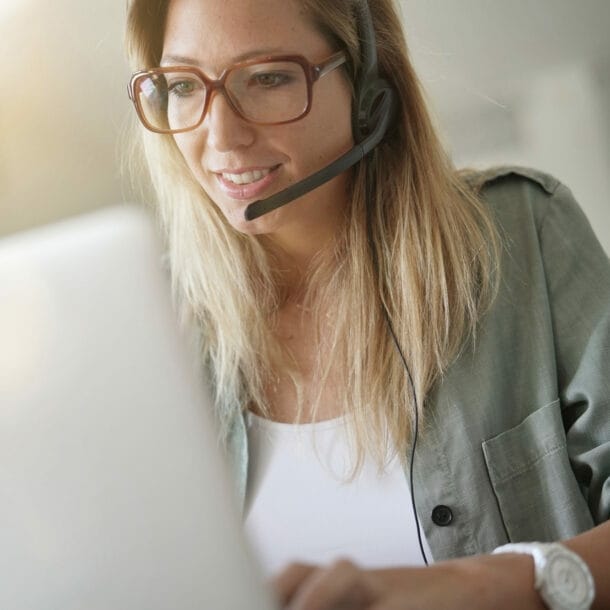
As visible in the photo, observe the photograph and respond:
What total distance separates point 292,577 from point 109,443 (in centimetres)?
22

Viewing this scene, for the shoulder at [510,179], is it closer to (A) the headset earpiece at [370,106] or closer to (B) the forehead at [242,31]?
(A) the headset earpiece at [370,106]

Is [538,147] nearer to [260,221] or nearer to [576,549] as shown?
[260,221]

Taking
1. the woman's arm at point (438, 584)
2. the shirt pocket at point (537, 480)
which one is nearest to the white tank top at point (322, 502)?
the shirt pocket at point (537, 480)

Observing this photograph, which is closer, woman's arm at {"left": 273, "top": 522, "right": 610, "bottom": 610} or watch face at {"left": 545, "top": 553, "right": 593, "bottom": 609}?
woman's arm at {"left": 273, "top": 522, "right": 610, "bottom": 610}

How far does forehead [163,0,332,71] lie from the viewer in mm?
910

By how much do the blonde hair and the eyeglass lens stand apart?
0.07 meters

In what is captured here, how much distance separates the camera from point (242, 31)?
0.91 metres

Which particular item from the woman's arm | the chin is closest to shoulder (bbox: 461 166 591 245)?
the chin

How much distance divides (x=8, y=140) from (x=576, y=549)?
0.97m

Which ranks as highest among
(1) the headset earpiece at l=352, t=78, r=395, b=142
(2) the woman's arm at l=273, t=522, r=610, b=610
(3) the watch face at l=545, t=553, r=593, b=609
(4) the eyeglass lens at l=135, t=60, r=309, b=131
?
(4) the eyeglass lens at l=135, t=60, r=309, b=131

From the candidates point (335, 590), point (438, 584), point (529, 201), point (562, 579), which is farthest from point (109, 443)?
point (529, 201)

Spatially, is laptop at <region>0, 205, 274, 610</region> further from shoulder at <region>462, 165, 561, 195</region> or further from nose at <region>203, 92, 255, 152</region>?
shoulder at <region>462, 165, 561, 195</region>

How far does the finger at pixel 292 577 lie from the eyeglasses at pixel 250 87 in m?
0.52

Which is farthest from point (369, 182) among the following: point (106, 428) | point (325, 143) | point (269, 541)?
point (106, 428)
